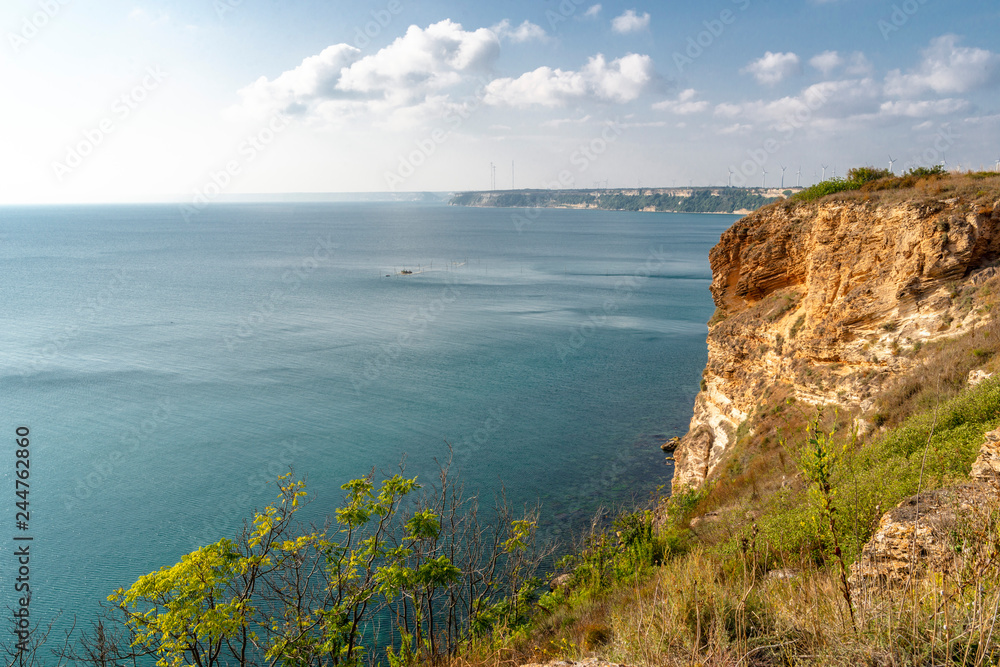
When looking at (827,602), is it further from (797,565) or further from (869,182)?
(869,182)

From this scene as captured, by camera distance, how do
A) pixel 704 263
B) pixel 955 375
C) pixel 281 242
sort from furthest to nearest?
pixel 281 242 < pixel 704 263 < pixel 955 375

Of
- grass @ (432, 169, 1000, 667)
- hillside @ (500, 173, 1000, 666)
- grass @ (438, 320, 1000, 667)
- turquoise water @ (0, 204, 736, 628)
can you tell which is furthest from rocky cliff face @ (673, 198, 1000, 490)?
turquoise water @ (0, 204, 736, 628)

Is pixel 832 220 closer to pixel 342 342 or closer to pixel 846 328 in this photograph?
pixel 846 328

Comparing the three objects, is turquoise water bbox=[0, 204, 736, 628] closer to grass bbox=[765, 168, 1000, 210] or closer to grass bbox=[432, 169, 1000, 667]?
grass bbox=[432, 169, 1000, 667]

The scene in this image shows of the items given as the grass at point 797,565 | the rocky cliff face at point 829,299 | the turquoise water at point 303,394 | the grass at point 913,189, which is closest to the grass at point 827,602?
the grass at point 797,565

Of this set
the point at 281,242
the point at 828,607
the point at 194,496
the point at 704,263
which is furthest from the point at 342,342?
the point at 281,242
